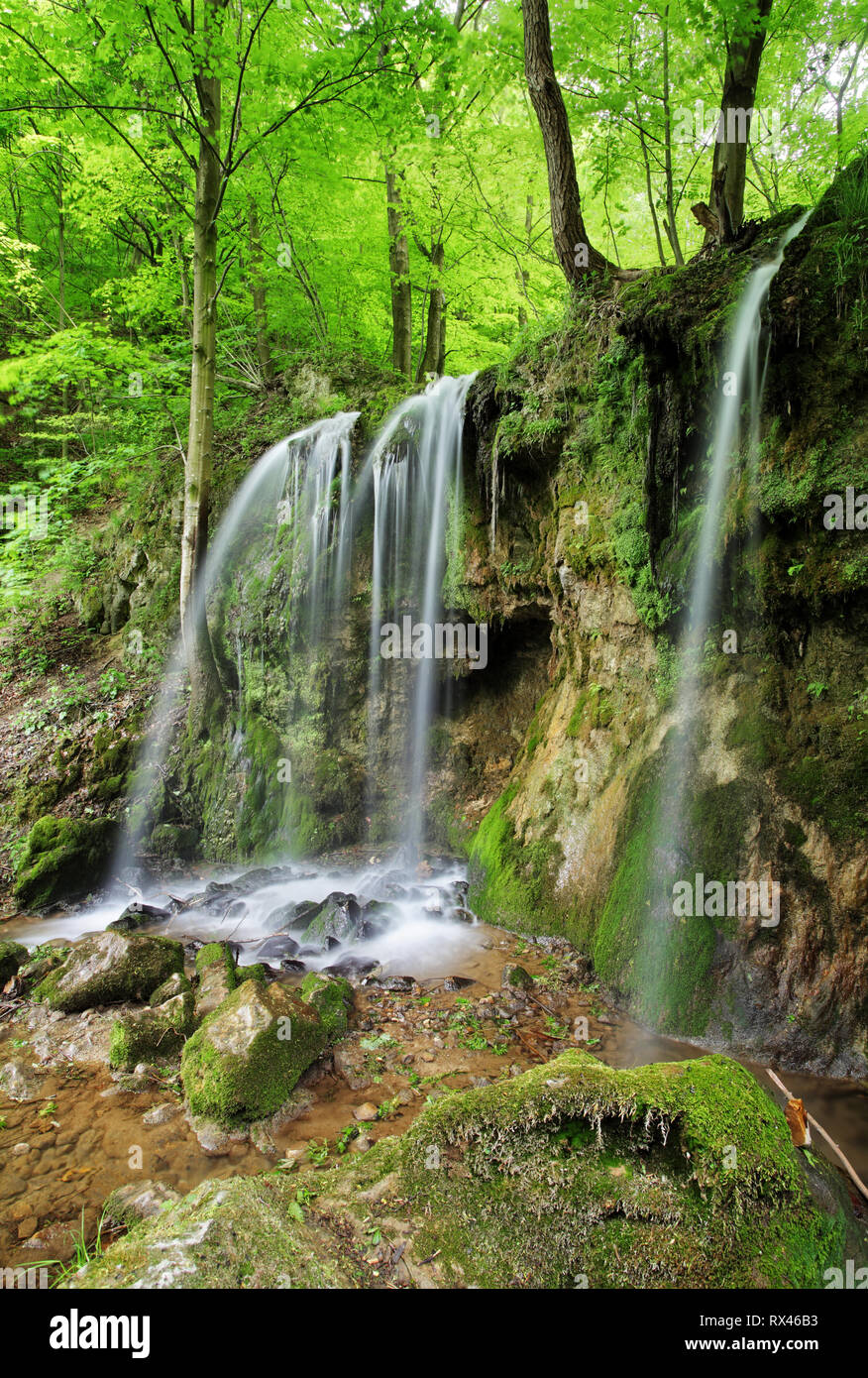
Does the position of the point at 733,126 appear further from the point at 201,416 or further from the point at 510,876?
the point at 510,876

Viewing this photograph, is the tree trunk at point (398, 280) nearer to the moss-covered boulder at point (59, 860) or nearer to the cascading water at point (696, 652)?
the cascading water at point (696, 652)

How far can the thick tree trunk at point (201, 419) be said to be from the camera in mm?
8375

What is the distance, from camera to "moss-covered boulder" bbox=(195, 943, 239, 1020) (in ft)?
16.1

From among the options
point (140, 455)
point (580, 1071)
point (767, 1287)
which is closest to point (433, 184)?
point (140, 455)

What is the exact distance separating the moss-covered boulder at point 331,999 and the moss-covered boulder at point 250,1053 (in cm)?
17

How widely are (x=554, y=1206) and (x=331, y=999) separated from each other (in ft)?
9.73

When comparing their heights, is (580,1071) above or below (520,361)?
below

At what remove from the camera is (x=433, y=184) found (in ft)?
34.4

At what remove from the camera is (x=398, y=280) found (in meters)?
11.7

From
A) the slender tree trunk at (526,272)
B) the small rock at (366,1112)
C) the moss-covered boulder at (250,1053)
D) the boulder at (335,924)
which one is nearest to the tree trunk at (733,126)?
the slender tree trunk at (526,272)

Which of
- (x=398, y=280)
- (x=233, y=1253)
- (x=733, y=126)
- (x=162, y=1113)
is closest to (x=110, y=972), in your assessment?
(x=162, y=1113)

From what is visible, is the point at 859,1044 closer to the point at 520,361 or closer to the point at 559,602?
the point at 559,602

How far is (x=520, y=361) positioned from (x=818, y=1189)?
765 cm

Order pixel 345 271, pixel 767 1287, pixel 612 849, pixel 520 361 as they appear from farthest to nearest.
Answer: pixel 345 271
pixel 520 361
pixel 612 849
pixel 767 1287
